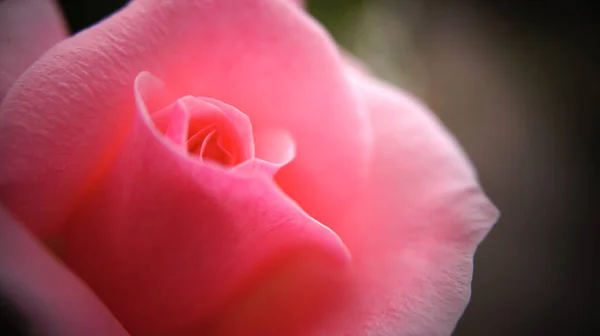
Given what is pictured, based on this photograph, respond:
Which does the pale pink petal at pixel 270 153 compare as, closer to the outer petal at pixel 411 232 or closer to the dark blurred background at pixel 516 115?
the outer petal at pixel 411 232

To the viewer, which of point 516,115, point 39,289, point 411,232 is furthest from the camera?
point 516,115

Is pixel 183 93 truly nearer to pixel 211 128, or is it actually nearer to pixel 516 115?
pixel 211 128

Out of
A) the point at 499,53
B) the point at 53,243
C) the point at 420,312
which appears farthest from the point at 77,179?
the point at 499,53

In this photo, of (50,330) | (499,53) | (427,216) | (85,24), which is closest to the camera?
(50,330)

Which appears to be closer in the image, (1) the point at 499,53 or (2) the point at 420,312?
(2) the point at 420,312

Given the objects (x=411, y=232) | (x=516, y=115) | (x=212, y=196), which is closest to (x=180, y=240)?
(x=212, y=196)

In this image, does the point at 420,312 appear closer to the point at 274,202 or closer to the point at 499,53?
the point at 274,202
